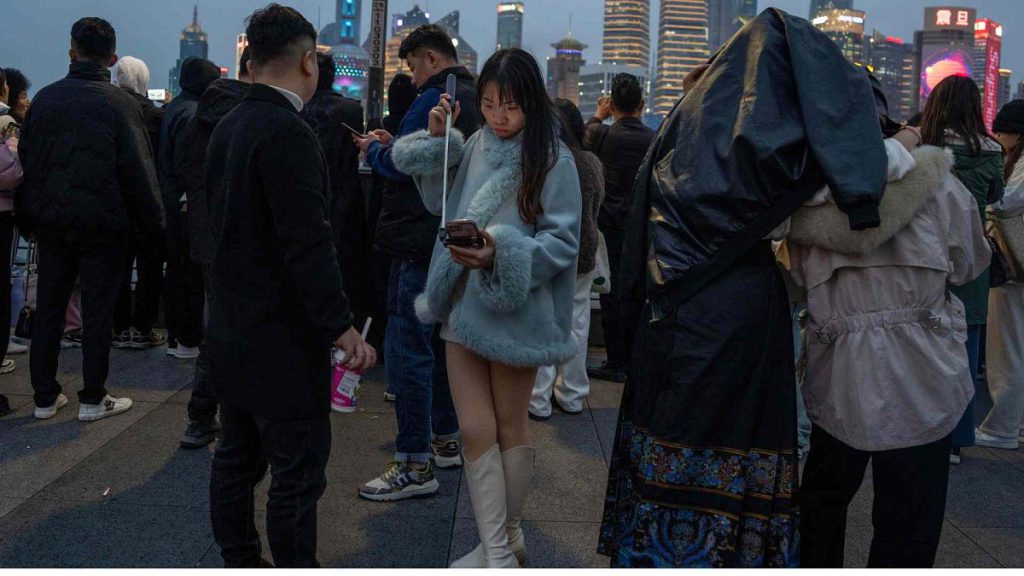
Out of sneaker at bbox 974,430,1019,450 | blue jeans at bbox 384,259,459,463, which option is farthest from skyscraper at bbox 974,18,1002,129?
blue jeans at bbox 384,259,459,463

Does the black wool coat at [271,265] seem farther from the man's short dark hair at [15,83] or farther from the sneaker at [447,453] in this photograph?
the man's short dark hair at [15,83]

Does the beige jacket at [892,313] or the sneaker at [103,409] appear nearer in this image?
the beige jacket at [892,313]

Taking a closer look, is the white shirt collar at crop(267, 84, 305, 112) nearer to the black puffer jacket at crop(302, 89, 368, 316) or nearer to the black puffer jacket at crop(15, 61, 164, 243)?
the black puffer jacket at crop(302, 89, 368, 316)

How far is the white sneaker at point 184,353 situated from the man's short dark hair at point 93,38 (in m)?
2.43

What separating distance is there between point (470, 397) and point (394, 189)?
4.75ft

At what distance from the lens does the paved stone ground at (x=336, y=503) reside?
358cm

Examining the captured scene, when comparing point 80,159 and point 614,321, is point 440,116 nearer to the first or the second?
point 80,159

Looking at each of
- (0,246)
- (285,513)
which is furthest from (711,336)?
(0,246)

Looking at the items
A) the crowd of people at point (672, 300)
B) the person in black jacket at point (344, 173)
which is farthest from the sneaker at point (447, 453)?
the person in black jacket at point (344, 173)

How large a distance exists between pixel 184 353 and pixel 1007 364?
18.3ft

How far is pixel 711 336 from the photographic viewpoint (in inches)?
94.0

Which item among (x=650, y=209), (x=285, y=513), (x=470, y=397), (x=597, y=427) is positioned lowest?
(x=597, y=427)

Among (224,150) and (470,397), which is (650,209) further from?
(224,150)

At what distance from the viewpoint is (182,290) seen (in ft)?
22.3
